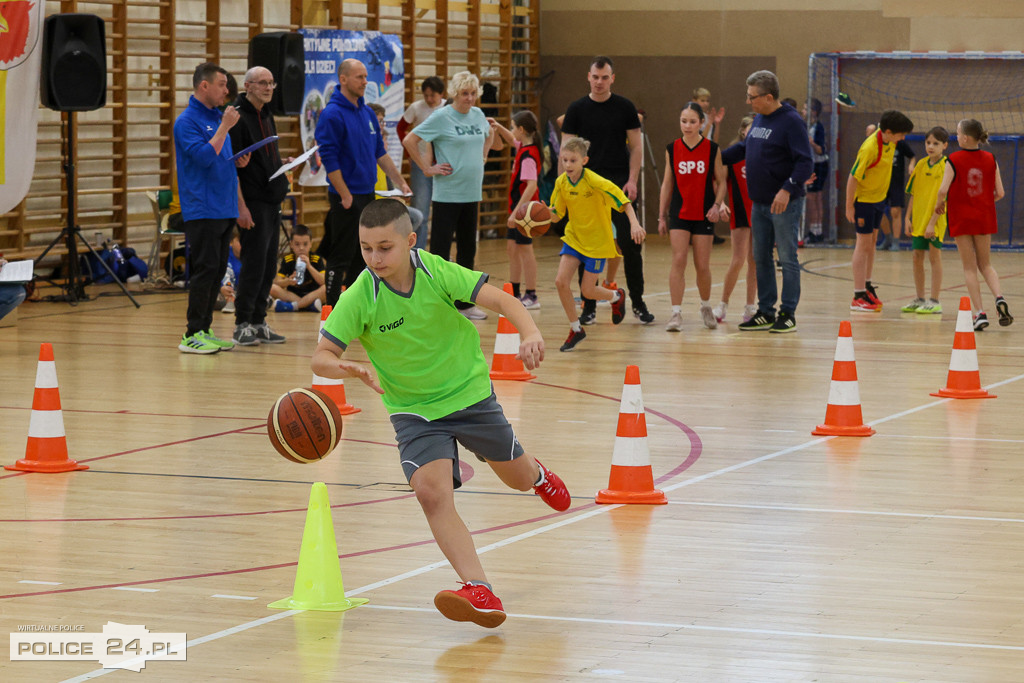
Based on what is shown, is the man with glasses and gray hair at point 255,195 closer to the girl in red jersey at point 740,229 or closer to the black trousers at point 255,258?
the black trousers at point 255,258

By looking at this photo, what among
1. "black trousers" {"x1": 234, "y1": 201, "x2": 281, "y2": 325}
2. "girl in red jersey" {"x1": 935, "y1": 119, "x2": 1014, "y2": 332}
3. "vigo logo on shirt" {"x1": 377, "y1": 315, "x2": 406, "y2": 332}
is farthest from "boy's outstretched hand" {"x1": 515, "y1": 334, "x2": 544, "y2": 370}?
"girl in red jersey" {"x1": 935, "y1": 119, "x2": 1014, "y2": 332}

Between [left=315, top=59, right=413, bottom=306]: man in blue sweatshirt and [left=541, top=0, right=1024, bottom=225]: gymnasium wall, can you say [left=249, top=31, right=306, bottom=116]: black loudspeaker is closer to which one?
[left=315, top=59, right=413, bottom=306]: man in blue sweatshirt

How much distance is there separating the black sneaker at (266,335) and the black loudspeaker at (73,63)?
3.36 meters

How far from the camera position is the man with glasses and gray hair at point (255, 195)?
34.9 feet

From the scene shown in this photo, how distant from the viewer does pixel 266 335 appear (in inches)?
436

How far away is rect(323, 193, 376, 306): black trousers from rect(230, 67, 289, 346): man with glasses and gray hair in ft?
1.62

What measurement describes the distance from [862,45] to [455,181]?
11.6 m

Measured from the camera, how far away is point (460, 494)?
6371 mm

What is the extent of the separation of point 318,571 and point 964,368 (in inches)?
212

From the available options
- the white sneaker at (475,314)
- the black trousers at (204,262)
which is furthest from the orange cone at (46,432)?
the white sneaker at (475,314)

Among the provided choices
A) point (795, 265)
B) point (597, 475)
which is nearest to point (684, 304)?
point (795, 265)

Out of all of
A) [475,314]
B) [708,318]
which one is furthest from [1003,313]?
[475,314]

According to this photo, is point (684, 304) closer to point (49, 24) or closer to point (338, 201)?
point (338, 201)

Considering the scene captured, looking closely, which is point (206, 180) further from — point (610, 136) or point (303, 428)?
point (303, 428)
